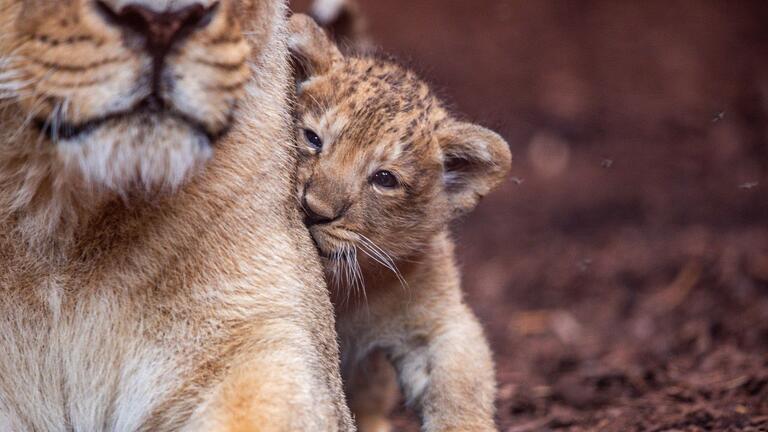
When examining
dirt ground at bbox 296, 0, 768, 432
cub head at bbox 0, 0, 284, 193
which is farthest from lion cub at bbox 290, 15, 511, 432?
cub head at bbox 0, 0, 284, 193

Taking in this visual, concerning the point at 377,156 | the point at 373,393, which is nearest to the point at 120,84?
the point at 377,156

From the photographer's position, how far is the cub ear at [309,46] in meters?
4.80

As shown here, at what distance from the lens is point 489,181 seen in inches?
196

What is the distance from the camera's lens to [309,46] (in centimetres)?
482

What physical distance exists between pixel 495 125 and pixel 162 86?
2.91 m

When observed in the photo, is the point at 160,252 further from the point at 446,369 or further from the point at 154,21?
the point at 446,369

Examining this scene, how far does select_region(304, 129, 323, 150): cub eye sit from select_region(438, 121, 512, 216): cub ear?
23.2 inches

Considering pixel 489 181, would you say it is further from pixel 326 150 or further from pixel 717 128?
pixel 717 128

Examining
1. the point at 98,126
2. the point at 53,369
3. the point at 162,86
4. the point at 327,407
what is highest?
the point at 162,86

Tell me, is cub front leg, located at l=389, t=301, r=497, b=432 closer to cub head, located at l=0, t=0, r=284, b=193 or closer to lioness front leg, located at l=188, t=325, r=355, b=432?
lioness front leg, located at l=188, t=325, r=355, b=432

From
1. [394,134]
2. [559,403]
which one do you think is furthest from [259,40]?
[559,403]

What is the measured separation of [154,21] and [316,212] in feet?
4.64

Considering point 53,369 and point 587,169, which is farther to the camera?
point 587,169

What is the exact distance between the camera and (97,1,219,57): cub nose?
2961 mm
